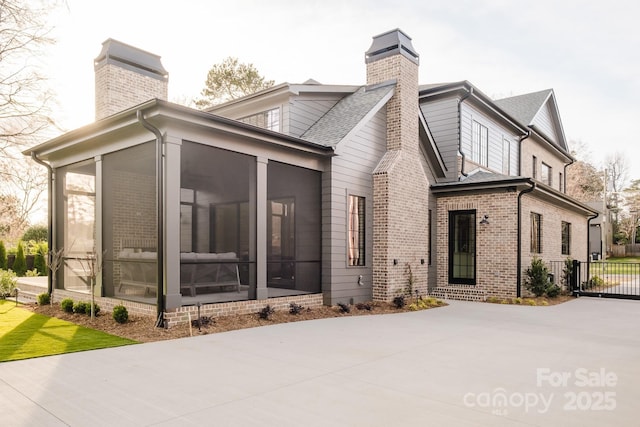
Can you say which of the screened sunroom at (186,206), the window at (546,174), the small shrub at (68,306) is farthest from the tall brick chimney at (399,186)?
the window at (546,174)

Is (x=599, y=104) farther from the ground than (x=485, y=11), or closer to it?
farther from the ground

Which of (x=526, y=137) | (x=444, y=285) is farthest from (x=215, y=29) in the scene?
(x=526, y=137)

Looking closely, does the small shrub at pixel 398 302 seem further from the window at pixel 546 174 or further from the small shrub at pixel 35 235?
the small shrub at pixel 35 235

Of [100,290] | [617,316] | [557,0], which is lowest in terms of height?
[617,316]

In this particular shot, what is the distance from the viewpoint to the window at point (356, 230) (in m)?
10.5

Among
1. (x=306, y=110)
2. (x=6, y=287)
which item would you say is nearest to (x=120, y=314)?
(x=6, y=287)

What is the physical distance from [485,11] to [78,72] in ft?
40.4

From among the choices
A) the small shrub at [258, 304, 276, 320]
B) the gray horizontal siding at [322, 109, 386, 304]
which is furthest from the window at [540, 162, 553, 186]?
the small shrub at [258, 304, 276, 320]

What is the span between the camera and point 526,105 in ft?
66.0

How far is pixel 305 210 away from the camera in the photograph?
9.98 m

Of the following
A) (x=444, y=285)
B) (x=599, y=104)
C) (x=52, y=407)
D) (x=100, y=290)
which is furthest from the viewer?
(x=599, y=104)

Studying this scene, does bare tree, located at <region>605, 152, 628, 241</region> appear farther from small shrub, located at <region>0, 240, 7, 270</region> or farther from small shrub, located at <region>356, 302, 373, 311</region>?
small shrub, located at <region>0, 240, 7, 270</region>

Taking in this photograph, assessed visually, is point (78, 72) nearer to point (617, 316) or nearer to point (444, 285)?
point (444, 285)

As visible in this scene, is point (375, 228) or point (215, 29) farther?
point (215, 29)
